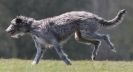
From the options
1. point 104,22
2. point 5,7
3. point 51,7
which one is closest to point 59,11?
point 51,7

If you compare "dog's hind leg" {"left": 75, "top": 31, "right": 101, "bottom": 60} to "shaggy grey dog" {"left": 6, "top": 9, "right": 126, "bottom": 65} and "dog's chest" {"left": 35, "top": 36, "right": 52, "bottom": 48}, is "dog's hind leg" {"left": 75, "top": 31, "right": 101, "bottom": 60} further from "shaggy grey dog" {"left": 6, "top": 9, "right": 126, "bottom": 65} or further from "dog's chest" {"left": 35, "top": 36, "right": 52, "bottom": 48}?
"dog's chest" {"left": 35, "top": 36, "right": 52, "bottom": 48}

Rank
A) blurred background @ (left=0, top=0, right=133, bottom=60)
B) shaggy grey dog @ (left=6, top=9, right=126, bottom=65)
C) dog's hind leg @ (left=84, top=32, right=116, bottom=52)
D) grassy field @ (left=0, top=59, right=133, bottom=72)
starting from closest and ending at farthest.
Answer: grassy field @ (left=0, top=59, right=133, bottom=72) < shaggy grey dog @ (left=6, top=9, right=126, bottom=65) < dog's hind leg @ (left=84, top=32, right=116, bottom=52) < blurred background @ (left=0, top=0, right=133, bottom=60)

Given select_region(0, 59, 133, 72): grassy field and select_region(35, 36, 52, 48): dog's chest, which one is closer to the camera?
select_region(0, 59, 133, 72): grassy field

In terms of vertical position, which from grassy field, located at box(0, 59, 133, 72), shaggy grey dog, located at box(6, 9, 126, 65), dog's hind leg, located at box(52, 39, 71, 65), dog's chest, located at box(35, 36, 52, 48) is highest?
shaggy grey dog, located at box(6, 9, 126, 65)

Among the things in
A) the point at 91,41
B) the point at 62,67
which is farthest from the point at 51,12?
the point at 62,67

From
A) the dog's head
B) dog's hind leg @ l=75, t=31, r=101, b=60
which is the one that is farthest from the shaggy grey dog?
dog's hind leg @ l=75, t=31, r=101, b=60

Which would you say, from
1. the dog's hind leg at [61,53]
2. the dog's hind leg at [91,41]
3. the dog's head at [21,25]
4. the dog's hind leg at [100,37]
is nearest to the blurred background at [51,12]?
the dog's hind leg at [91,41]

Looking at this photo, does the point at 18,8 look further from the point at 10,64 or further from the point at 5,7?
the point at 10,64

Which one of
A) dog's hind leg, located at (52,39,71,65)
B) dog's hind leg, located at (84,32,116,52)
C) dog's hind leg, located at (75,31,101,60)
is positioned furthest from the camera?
dog's hind leg, located at (75,31,101,60)

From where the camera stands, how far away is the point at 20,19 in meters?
19.2

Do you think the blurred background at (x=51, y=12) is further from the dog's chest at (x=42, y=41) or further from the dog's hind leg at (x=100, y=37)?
the dog's chest at (x=42, y=41)

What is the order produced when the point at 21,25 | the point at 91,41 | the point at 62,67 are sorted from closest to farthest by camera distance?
the point at 62,67
the point at 21,25
the point at 91,41

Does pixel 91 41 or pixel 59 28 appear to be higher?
pixel 59 28

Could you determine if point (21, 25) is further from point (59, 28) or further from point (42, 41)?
point (59, 28)
